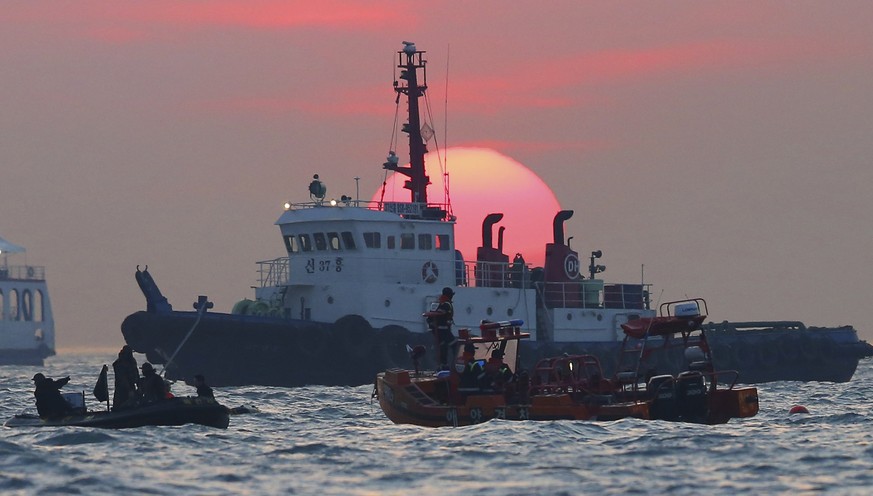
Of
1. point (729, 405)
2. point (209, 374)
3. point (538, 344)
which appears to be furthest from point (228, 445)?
point (538, 344)

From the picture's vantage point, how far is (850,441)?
26250mm

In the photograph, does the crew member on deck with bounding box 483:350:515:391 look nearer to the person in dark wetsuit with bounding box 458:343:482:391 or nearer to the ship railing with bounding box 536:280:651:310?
the person in dark wetsuit with bounding box 458:343:482:391

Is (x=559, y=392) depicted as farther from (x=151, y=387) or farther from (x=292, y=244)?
(x=292, y=244)

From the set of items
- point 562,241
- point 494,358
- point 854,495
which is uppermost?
point 562,241

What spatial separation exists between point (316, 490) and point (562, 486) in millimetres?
3178

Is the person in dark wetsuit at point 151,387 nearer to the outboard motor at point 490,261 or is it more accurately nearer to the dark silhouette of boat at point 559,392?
the dark silhouette of boat at point 559,392

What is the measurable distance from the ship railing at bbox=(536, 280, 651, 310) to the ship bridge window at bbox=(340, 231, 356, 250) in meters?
6.47

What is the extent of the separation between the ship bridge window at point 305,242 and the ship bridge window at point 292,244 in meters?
0.18

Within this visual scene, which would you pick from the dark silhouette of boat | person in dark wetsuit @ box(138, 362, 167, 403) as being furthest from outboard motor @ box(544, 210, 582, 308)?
person in dark wetsuit @ box(138, 362, 167, 403)

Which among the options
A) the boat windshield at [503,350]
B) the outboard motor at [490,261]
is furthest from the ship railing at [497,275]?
the boat windshield at [503,350]

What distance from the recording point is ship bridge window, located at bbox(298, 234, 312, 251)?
49.1 metres

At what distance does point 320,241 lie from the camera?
4878 cm

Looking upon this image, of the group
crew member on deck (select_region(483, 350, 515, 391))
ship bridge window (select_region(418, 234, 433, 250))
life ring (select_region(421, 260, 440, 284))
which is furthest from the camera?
ship bridge window (select_region(418, 234, 433, 250))

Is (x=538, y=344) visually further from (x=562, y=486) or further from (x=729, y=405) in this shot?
(x=562, y=486)
